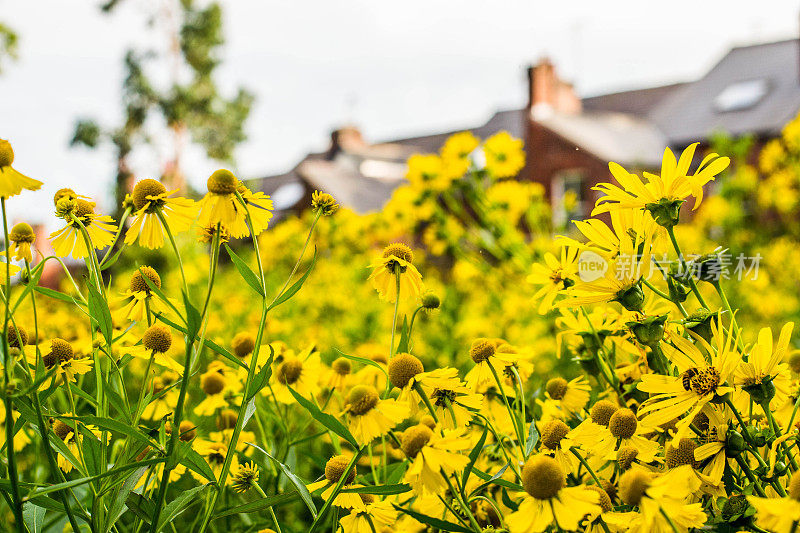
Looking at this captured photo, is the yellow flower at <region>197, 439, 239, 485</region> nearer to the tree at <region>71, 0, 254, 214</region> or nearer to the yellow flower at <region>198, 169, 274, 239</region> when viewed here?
the yellow flower at <region>198, 169, 274, 239</region>

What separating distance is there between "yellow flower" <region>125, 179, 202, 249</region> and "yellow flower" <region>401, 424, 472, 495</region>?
24 cm

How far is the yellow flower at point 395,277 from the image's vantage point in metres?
0.66

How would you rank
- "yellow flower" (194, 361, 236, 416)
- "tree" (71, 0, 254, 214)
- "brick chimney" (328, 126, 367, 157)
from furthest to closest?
"brick chimney" (328, 126, 367, 157)
"tree" (71, 0, 254, 214)
"yellow flower" (194, 361, 236, 416)

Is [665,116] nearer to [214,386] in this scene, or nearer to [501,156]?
[501,156]

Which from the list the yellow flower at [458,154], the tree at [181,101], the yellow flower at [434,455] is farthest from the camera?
the tree at [181,101]

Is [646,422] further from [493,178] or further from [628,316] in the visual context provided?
[493,178]

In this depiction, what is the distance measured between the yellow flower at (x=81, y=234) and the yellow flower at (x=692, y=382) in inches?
17.4

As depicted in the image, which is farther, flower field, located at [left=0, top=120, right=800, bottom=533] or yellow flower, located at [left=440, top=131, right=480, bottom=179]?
yellow flower, located at [left=440, top=131, right=480, bottom=179]

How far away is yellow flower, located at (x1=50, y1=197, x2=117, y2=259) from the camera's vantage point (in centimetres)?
58

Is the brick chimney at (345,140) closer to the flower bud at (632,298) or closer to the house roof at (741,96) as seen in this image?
the house roof at (741,96)

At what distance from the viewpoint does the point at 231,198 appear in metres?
0.53

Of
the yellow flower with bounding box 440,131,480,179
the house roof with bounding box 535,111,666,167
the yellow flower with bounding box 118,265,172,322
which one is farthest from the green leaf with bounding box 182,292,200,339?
the house roof with bounding box 535,111,666,167

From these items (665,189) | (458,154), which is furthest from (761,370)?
(458,154)

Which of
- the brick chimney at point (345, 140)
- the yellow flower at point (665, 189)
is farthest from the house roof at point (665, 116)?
the yellow flower at point (665, 189)
